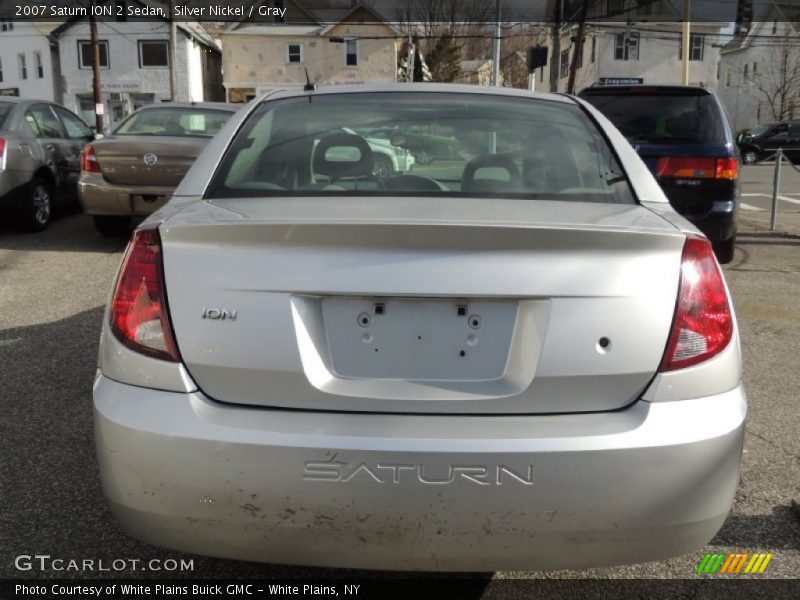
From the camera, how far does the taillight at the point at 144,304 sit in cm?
198

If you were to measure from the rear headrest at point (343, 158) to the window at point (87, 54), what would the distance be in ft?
159

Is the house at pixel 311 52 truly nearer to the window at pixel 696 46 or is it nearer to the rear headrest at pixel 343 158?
the window at pixel 696 46

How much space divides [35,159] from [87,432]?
6.19 metres

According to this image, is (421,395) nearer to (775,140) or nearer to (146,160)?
(146,160)

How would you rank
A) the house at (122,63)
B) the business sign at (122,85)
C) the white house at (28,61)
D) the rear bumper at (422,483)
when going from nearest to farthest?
1. the rear bumper at (422,483)
2. the house at (122,63)
3. the business sign at (122,85)
4. the white house at (28,61)

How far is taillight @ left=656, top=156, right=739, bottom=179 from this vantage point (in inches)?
260

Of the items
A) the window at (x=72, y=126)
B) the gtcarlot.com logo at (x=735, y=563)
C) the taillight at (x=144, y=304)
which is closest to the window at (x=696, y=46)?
the window at (x=72, y=126)

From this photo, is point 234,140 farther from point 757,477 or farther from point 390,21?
point 390,21

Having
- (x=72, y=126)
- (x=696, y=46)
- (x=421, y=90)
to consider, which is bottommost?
(x=72, y=126)

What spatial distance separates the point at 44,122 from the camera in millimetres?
9352

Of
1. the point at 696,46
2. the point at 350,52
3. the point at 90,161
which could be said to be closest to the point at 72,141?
the point at 90,161

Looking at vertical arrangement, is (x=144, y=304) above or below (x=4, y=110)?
below

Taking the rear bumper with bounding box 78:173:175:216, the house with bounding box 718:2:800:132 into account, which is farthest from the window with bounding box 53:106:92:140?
the house with bounding box 718:2:800:132

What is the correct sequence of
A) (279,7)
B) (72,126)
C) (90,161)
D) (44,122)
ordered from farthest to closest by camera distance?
1. (279,7)
2. (72,126)
3. (44,122)
4. (90,161)
